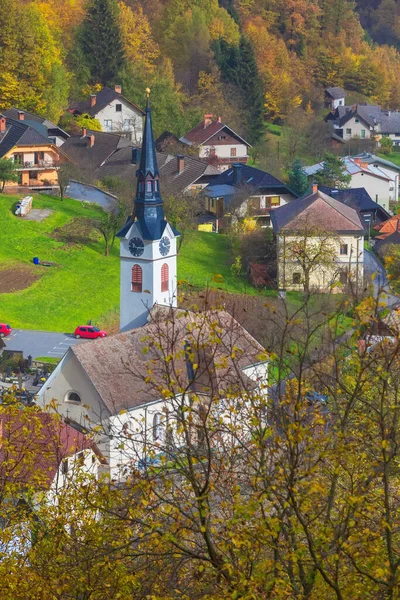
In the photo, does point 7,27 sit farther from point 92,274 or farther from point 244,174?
point 92,274

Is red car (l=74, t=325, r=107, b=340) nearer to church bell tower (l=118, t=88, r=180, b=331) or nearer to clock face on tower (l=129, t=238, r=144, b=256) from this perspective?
church bell tower (l=118, t=88, r=180, b=331)

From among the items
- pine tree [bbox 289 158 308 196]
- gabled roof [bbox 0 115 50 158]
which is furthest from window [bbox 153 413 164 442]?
pine tree [bbox 289 158 308 196]

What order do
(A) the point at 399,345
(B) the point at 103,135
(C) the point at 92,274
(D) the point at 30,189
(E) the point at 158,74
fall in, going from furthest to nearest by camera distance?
(E) the point at 158,74 → (B) the point at 103,135 → (D) the point at 30,189 → (C) the point at 92,274 → (A) the point at 399,345

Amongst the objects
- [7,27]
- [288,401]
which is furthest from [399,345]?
[7,27]

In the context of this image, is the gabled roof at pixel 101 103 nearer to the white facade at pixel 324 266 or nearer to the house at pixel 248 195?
the house at pixel 248 195

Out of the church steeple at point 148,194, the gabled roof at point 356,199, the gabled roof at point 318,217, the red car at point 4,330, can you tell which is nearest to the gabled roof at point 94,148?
the gabled roof at point 356,199

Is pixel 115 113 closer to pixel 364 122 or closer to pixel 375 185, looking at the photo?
pixel 375 185
